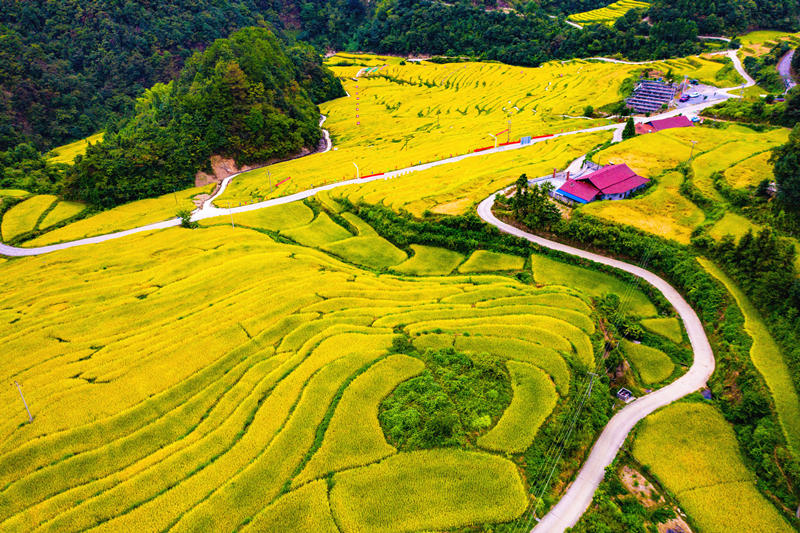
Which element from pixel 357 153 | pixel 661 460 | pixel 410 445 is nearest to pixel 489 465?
pixel 410 445

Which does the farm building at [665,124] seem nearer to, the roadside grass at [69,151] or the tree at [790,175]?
the tree at [790,175]

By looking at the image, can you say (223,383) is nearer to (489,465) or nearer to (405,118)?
(489,465)

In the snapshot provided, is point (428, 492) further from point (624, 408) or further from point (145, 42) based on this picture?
point (145, 42)

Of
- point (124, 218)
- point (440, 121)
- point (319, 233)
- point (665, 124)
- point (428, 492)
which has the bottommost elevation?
point (428, 492)

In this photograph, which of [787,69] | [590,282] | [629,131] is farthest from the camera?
[787,69]

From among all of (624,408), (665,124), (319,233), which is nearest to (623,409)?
(624,408)

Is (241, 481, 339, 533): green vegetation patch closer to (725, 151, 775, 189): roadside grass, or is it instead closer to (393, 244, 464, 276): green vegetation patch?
(393, 244, 464, 276): green vegetation patch
